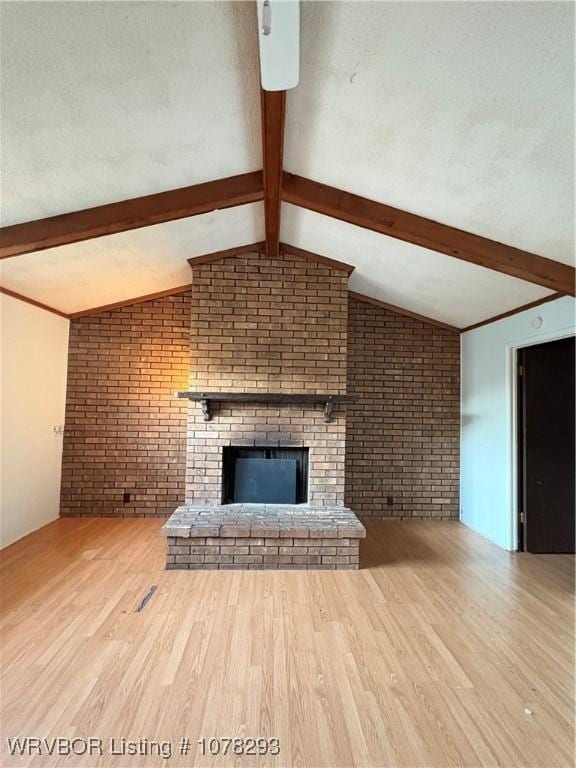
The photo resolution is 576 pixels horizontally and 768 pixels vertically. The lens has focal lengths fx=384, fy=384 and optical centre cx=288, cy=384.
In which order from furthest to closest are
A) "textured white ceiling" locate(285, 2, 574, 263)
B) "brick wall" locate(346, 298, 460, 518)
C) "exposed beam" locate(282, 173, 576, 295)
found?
"brick wall" locate(346, 298, 460, 518), "exposed beam" locate(282, 173, 576, 295), "textured white ceiling" locate(285, 2, 574, 263)

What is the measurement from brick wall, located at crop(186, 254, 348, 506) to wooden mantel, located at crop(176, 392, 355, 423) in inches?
4.5

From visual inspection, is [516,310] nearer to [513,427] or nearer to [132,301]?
[513,427]

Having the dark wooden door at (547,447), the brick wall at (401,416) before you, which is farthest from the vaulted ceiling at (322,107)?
the brick wall at (401,416)

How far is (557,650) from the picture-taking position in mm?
2178

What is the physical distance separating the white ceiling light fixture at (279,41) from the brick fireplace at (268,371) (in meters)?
2.62

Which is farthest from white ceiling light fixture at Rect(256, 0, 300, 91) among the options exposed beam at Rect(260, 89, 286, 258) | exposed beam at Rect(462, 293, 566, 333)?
exposed beam at Rect(462, 293, 566, 333)

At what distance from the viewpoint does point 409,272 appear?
369 centimetres

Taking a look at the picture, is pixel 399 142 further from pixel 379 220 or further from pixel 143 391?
pixel 143 391

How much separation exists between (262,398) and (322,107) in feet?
7.82

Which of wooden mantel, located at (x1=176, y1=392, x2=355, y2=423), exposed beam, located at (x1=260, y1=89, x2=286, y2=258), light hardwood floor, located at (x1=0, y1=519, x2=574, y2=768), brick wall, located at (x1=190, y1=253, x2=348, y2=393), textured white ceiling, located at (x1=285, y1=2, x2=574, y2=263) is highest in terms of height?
exposed beam, located at (x1=260, y1=89, x2=286, y2=258)

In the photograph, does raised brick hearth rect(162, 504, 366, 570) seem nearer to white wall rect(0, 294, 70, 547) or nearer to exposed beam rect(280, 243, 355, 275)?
white wall rect(0, 294, 70, 547)

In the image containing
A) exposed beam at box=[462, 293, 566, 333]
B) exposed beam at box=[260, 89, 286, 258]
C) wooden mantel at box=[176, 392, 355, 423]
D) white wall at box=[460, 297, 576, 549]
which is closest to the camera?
exposed beam at box=[260, 89, 286, 258]

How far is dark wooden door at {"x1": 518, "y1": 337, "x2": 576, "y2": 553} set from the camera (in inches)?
147

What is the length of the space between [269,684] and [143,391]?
362cm
